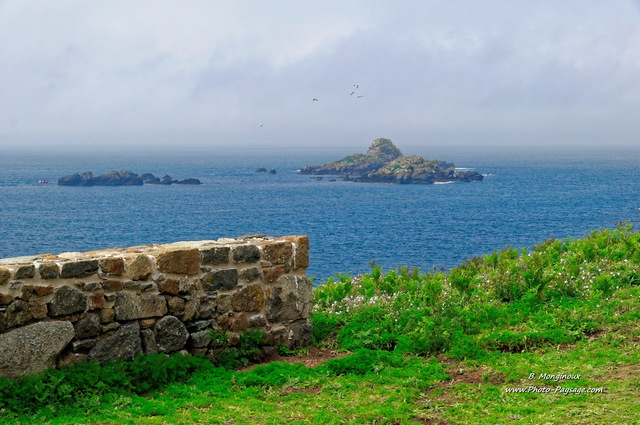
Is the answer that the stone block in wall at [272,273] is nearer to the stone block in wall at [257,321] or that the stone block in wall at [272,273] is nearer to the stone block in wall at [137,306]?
the stone block in wall at [257,321]

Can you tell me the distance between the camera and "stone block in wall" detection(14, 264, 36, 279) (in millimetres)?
6578

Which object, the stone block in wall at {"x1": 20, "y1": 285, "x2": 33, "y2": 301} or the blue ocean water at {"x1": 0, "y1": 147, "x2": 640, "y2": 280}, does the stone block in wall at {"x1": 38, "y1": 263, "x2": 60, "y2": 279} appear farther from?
the blue ocean water at {"x1": 0, "y1": 147, "x2": 640, "y2": 280}

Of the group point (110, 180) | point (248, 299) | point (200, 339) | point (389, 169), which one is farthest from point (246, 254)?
point (389, 169)

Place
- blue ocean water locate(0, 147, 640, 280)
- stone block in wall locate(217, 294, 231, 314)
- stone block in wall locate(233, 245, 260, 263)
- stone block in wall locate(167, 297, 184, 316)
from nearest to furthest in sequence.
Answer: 1. stone block in wall locate(167, 297, 184, 316)
2. stone block in wall locate(217, 294, 231, 314)
3. stone block in wall locate(233, 245, 260, 263)
4. blue ocean water locate(0, 147, 640, 280)

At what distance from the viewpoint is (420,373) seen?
23.5 ft

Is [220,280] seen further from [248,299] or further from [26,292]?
[26,292]

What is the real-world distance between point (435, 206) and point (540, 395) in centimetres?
7879

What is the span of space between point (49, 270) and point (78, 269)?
0.29 metres

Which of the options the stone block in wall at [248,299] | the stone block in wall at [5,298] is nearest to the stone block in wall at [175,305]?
the stone block in wall at [248,299]

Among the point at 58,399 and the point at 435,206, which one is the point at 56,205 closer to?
the point at 435,206

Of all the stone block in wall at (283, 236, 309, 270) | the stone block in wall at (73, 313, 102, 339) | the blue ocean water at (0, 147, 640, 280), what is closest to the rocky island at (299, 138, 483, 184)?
the blue ocean water at (0, 147, 640, 280)

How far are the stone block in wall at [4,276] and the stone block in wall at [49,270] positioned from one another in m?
0.31

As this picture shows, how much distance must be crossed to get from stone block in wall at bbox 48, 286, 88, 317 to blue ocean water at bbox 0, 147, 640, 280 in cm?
3237

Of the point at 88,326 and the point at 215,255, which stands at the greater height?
the point at 215,255
